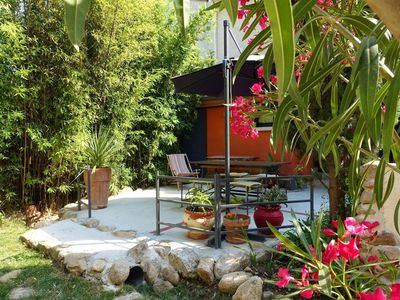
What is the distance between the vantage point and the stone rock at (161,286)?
303cm

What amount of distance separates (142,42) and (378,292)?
6221mm

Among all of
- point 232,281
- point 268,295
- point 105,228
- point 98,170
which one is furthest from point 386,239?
point 98,170

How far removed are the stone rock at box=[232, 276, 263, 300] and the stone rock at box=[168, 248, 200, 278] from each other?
0.56m

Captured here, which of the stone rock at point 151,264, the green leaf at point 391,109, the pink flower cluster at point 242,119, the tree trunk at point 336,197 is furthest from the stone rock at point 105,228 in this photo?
the green leaf at point 391,109

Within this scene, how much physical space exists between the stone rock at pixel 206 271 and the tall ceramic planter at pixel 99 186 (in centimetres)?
286

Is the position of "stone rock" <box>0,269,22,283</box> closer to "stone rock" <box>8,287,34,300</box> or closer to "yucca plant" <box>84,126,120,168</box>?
"stone rock" <box>8,287,34,300</box>

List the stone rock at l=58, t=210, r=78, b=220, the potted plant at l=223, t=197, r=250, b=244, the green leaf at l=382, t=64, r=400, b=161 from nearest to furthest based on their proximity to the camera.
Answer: the green leaf at l=382, t=64, r=400, b=161 < the potted plant at l=223, t=197, r=250, b=244 < the stone rock at l=58, t=210, r=78, b=220

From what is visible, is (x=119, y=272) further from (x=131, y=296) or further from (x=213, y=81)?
(x=213, y=81)

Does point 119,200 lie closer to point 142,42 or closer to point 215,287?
point 142,42

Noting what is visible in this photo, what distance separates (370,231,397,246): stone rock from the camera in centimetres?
263

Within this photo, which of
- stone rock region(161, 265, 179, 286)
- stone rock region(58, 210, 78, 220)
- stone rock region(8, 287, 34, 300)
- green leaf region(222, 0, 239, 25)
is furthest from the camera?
stone rock region(58, 210, 78, 220)

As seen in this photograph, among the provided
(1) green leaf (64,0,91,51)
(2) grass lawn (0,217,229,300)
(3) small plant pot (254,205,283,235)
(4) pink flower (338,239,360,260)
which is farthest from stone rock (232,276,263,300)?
(1) green leaf (64,0,91,51)

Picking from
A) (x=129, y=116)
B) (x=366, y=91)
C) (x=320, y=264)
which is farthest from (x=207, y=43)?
(x=366, y=91)

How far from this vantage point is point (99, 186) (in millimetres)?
5516
